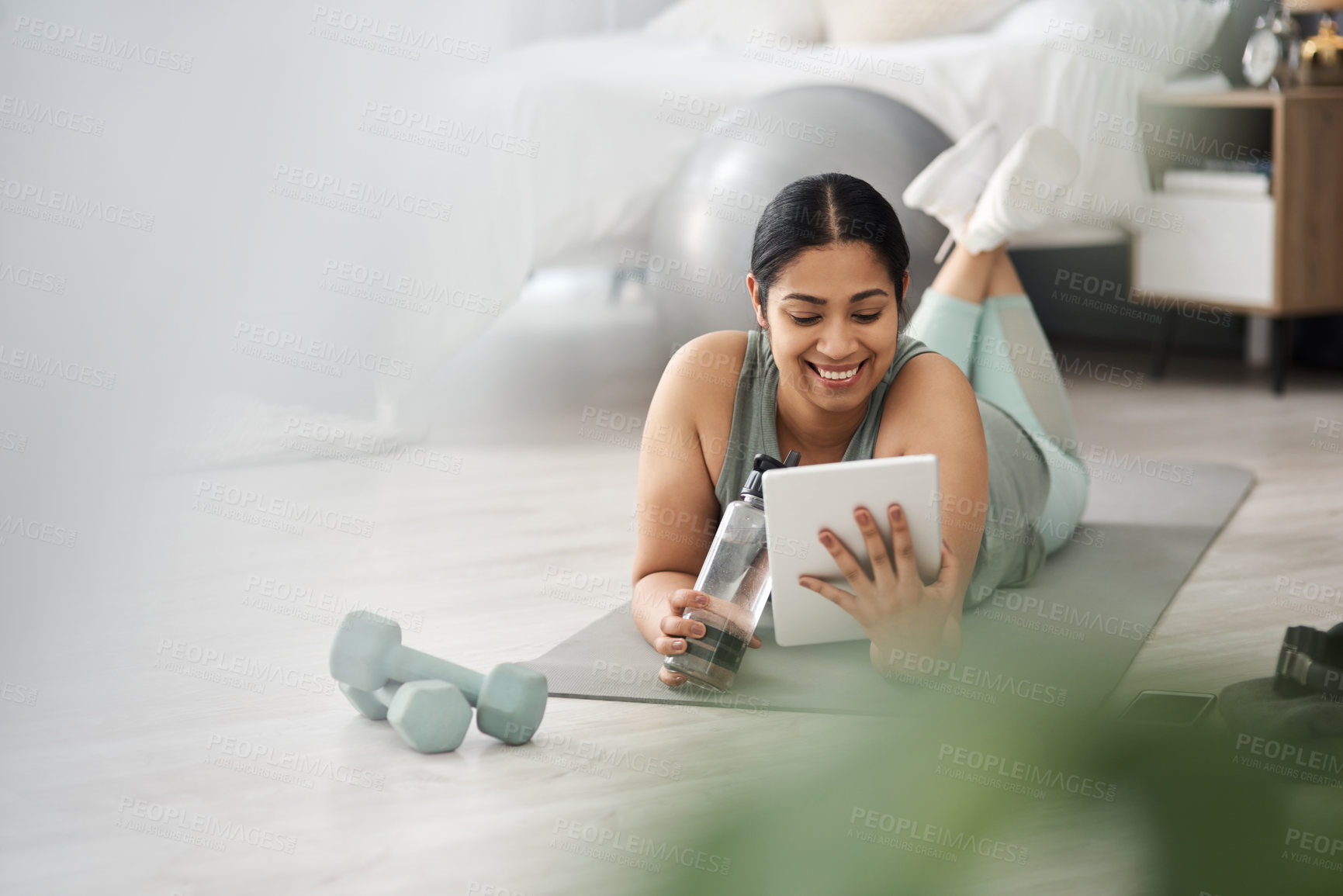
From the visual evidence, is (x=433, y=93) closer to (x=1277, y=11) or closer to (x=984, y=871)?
(x=1277, y=11)

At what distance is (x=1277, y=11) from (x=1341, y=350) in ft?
2.56

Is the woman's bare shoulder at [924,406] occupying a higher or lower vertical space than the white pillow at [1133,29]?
lower

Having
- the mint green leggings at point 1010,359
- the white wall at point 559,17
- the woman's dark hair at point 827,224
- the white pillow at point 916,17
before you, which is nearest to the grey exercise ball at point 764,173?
the mint green leggings at point 1010,359

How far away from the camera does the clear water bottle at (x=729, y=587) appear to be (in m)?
1.22

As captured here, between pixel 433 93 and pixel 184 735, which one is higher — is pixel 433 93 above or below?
above

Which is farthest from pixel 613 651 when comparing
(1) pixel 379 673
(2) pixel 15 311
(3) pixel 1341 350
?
(3) pixel 1341 350

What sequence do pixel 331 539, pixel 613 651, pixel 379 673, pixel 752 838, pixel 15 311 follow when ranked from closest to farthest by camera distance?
pixel 752 838 < pixel 379 673 < pixel 613 651 < pixel 331 539 < pixel 15 311

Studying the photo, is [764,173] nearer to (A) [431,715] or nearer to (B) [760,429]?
(B) [760,429]

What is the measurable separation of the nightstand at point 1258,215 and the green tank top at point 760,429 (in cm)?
173

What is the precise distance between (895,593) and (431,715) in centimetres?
41

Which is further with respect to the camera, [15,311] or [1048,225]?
[1048,225]

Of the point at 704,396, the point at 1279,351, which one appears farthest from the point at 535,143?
the point at 1279,351

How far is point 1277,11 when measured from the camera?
2.91 metres

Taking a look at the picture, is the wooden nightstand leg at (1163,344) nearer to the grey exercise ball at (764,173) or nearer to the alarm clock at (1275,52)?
the alarm clock at (1275,52)
